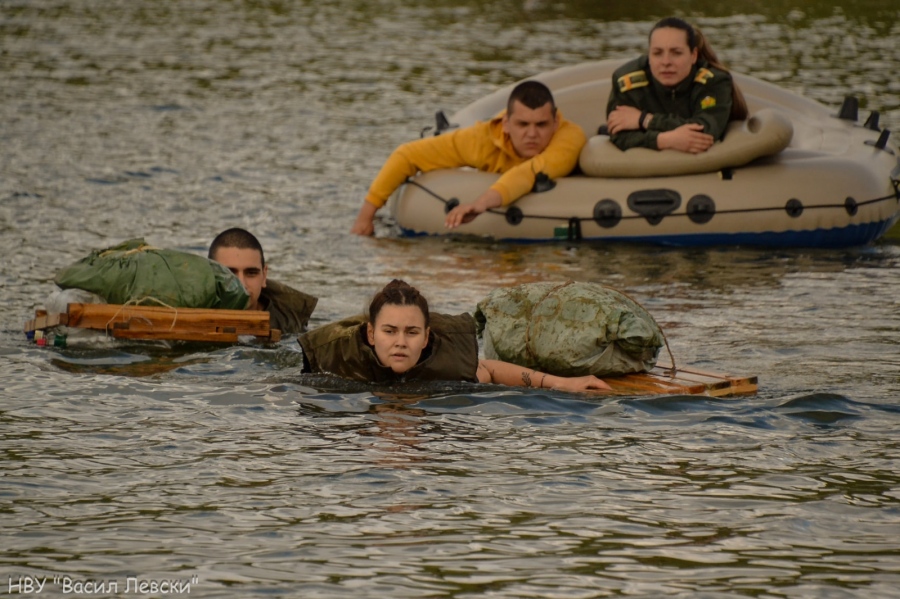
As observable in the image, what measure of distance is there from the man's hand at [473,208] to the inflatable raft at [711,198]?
8.1 inches

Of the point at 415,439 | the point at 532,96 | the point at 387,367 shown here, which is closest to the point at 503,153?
the point at 532,96

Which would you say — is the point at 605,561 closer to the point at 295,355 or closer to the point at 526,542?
the point at 526,542

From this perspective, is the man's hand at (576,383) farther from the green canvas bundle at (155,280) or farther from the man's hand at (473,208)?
the man's hand at (473,208)

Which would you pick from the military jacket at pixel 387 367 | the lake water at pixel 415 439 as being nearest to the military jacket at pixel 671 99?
the lake water at pixel 415 439

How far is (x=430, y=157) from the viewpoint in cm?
1167

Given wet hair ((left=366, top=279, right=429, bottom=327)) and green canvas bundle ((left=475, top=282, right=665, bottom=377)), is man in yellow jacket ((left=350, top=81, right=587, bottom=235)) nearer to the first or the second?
green canvas bundle ((left=475, top=282, right=665, bottom=377))

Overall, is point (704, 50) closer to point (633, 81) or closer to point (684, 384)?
point (633, 81)

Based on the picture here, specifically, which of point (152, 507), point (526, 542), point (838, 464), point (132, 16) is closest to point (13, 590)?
point (152, 507)

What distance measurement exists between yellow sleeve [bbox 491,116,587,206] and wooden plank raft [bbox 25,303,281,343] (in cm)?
355

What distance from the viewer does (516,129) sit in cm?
1120

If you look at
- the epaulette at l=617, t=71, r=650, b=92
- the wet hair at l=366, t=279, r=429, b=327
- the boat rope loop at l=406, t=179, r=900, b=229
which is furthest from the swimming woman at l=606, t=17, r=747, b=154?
the wet hair at l=366, t=279, r=429, b=327

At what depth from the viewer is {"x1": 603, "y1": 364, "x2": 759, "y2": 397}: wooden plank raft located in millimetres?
6895

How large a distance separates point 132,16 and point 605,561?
787 inches

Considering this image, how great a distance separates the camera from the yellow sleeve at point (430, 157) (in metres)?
11.6
